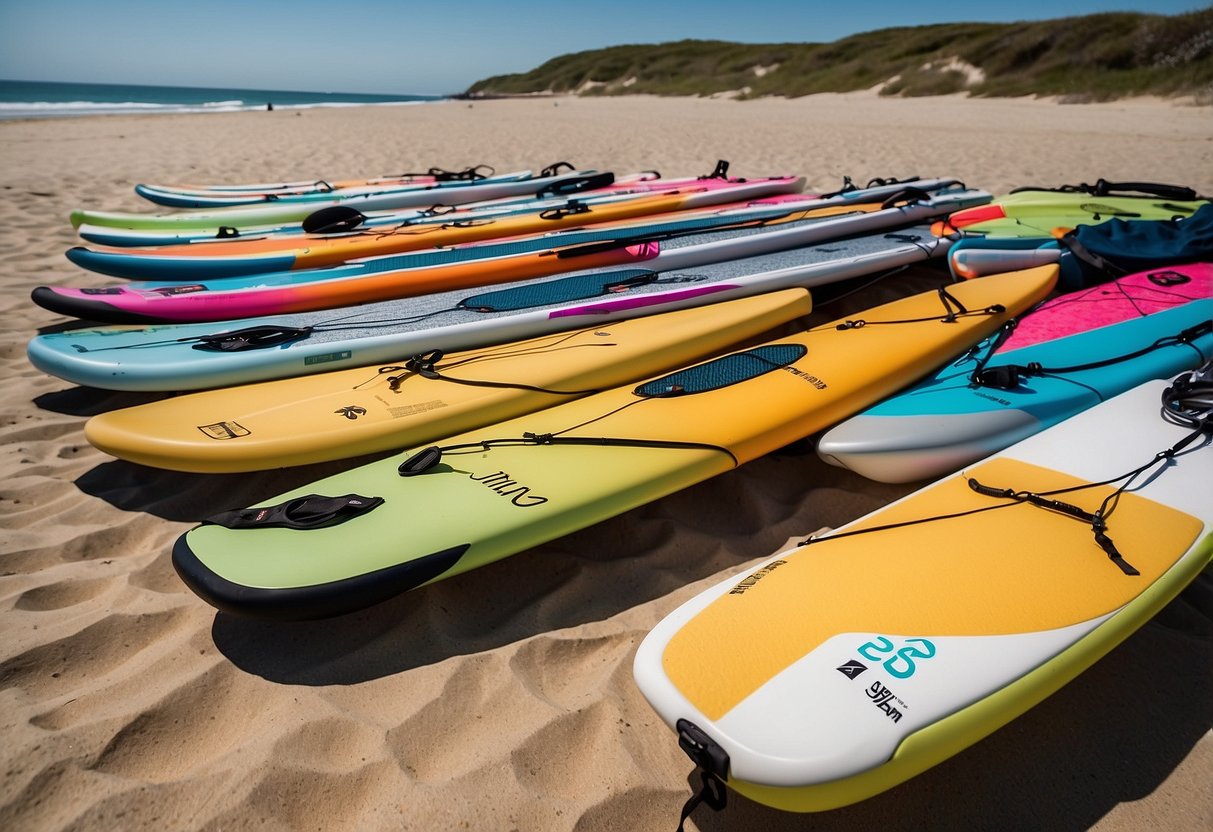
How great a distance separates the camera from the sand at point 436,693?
1381 mm

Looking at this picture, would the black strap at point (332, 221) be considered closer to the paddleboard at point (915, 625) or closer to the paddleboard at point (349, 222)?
the paddleboard at point (349, 222)

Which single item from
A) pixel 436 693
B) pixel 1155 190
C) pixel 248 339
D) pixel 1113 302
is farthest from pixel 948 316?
pixel 1155 190

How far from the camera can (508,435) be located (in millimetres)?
2342

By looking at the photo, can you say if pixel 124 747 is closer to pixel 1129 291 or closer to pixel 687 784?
pixel 687 784

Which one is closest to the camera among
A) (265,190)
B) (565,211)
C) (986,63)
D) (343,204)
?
(565,211)

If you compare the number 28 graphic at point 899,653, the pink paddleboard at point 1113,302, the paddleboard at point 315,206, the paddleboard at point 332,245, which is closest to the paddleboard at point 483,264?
the paddleboard at point 332,245

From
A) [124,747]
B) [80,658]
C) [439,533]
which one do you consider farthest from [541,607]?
[80,658]

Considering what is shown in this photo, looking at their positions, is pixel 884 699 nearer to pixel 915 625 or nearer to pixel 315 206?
pixel 915 625

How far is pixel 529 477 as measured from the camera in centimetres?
210

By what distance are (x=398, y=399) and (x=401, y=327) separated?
0.64 metres

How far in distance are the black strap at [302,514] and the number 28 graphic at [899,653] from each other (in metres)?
1.36

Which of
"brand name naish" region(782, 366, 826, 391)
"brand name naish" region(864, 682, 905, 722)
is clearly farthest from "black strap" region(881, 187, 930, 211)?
"brand name naish" region(864, 682, 905, 722)

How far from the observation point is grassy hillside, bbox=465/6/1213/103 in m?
16.9

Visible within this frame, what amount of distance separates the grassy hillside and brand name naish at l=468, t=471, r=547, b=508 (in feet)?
60.2
